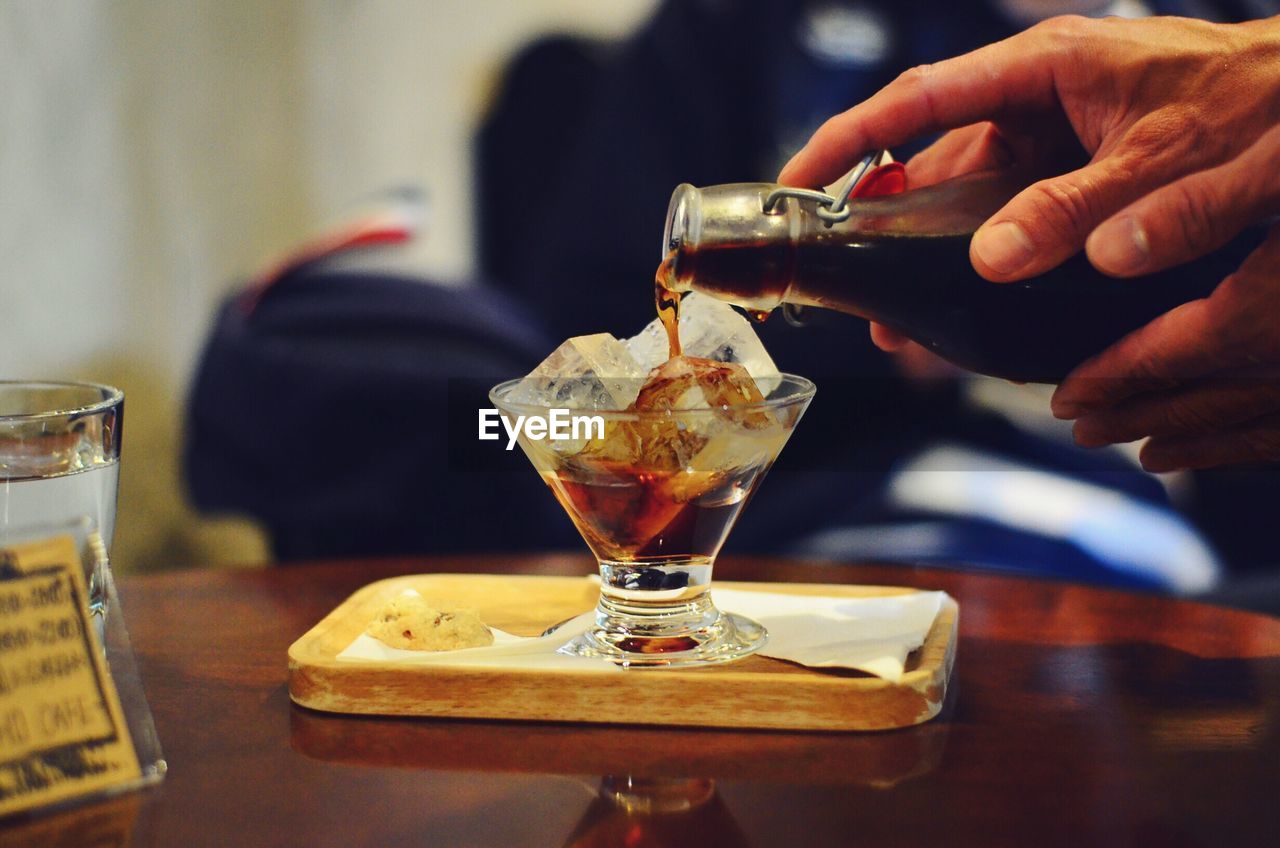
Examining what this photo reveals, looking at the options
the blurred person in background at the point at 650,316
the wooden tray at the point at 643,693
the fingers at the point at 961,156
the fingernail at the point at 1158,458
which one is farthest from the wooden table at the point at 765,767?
the blurred person in background at the point at 650,316

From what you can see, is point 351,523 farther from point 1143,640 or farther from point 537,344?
point 1143,640

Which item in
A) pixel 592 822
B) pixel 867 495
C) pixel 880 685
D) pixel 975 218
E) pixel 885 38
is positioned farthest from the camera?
pixel 885 38

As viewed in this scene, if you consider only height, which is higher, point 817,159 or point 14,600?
point 817,159

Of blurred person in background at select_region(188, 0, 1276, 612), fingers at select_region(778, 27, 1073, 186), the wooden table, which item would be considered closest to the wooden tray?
the wooden table

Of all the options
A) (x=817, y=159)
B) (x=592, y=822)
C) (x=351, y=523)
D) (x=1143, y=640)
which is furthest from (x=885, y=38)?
(x=592, y=822)

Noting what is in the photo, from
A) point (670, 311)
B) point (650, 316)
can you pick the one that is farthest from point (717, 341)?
point (650, 316)

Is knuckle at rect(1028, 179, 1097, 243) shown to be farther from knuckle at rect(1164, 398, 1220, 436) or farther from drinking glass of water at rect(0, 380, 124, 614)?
drinking glass of water at rect(0, 380, 124, 614)

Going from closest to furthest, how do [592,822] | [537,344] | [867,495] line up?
[592,822]
[867,495]
[537,344]
